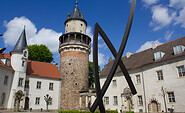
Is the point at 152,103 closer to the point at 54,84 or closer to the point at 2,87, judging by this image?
the point at 54,84

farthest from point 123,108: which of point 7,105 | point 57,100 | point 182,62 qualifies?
point 7,105

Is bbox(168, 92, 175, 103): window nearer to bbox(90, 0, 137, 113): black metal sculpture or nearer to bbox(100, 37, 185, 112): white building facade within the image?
bbox(100, 37, 185, 112): white building facade

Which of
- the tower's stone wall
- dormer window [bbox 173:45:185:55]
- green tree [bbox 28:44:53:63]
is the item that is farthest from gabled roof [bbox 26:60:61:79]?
dormer window [bbox 173:45:185:55]

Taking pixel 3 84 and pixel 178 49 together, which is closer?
pixel 178 49

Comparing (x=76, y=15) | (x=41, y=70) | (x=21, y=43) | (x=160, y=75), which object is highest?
(x=76, y=15)

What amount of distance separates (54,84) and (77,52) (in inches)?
326

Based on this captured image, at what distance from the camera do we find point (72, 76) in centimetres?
3166

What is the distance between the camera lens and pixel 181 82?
19.4 metres

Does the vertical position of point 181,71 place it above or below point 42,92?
above

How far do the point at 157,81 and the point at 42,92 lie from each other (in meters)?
21.3

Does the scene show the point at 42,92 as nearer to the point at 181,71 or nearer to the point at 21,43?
the point at 21,43

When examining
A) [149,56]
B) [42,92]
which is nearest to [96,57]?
[149,56]

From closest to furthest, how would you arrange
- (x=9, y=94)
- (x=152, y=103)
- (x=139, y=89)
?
(x=152, y=103) → (x=139, y=89) → (x=9, y=94)

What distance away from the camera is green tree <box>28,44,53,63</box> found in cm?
3891
